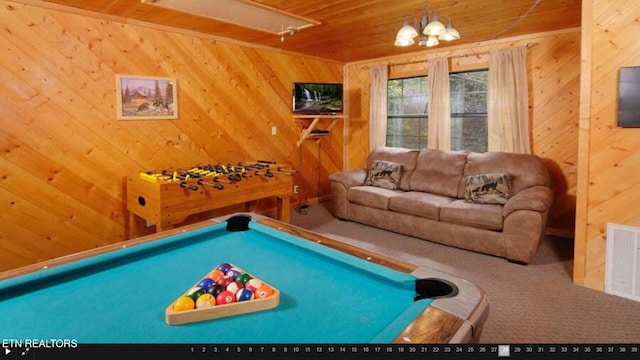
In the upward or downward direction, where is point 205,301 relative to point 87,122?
downward

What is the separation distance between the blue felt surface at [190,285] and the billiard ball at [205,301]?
6 centimetres

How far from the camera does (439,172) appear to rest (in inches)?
184

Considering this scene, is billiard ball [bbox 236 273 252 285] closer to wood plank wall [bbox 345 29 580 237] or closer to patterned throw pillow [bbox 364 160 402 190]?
patterned throw pillow [bbox 364 160 402 190]

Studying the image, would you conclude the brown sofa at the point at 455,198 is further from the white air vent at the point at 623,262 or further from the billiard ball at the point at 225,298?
the billiard ball at the point at 225,298

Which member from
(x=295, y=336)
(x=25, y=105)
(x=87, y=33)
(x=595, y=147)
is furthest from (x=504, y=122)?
(x=25, y=105)

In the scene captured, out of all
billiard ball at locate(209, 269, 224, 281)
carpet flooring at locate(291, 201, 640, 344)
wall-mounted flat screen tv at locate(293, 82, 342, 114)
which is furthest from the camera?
wall-mounted flat screen tv at locate(293, 82, 342, 114)

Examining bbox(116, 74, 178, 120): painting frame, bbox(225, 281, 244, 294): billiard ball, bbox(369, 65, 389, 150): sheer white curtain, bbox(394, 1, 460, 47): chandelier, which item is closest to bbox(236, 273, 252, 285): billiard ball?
bbox(225, 281, 244, 294): billiard ball

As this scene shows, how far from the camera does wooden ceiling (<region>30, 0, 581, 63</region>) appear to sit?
3229 millimetres

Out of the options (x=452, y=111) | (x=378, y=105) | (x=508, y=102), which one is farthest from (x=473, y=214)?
(x=378, y=105)

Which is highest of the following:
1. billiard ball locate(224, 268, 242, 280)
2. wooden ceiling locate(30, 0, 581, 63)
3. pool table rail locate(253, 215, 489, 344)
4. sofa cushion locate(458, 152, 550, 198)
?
wooden ceiling locate(30, 0, 581, 63)

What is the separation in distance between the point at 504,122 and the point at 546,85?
59 cm

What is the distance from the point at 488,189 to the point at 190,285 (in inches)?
136

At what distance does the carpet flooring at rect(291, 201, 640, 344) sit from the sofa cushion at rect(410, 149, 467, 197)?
803 mm

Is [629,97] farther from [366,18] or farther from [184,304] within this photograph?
[184,304]
